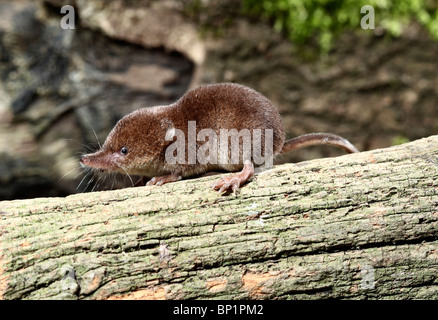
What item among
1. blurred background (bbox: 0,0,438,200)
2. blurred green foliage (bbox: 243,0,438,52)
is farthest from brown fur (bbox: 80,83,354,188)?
blurred green foliage (bbox: 243,0,438,52)

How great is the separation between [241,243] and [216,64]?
3.55m

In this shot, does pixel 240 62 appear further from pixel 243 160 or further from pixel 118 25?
pixel 243 160

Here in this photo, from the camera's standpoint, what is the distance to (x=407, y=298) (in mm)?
2332

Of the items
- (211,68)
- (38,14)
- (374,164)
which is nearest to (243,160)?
(374,164)

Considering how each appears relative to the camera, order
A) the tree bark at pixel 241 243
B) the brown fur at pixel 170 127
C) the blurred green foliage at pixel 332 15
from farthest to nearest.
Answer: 1. the blurred green foliage at pixel 332 15
2. the brown fur at pixel 170 127
3. the tree bark at pixel 241 243

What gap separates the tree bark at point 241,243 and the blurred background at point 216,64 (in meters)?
2.96

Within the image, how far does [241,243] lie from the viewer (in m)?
2.40

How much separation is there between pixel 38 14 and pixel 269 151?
402cm

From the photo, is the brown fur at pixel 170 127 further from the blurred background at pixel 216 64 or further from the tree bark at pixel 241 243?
the blurred background at pixel 216 64

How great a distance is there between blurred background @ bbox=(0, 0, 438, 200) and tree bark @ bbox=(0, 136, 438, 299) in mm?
2958

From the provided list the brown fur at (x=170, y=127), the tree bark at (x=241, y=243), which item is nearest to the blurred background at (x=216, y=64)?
the brown fur at (x=170, y=127)

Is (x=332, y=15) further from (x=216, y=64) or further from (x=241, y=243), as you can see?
(x=241, y=243)

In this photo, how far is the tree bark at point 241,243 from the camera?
7.58 feet

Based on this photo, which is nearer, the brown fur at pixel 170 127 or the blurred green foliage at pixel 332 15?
the brown fur at pixel 170 127
